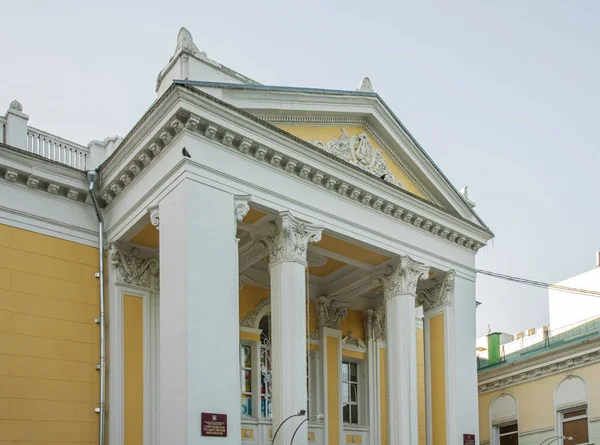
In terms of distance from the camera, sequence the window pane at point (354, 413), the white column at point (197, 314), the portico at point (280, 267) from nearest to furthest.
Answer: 1. the white column at point (197, 314)
2. the portico at point (280, 267)
3. the window pane at point (354, 413)

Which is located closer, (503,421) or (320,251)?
(320,251)

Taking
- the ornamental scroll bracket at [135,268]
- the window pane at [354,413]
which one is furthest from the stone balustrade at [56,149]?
the window pane at [354,413]

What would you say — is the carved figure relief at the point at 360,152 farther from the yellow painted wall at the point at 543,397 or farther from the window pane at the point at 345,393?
the yellow painted wall at the point at 543,397

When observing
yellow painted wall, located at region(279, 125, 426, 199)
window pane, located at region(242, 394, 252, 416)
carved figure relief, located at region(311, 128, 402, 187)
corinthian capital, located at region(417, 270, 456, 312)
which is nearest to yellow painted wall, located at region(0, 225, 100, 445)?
window pane, located at region(242, 394, 252, 416)

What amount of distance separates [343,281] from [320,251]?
3142mm

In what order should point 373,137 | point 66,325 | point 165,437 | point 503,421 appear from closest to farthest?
point 165,437, point 66,325, point 373,137, point 503,421

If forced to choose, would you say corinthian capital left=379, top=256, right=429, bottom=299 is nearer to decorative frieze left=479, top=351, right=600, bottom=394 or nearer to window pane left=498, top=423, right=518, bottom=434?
decorative frieze left=479, top=351, right=600, bottom=394

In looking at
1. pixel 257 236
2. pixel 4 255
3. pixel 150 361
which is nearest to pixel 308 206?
pixel 257 236

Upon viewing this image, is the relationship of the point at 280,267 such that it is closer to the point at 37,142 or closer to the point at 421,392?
the point at 37,142

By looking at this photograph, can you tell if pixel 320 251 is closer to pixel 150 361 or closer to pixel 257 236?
pixel 257 236

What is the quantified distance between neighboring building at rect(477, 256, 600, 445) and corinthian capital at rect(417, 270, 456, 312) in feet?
24.2

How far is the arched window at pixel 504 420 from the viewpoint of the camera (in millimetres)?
31141

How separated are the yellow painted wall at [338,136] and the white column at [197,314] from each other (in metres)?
3.00

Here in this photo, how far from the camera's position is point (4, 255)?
18.4 m
